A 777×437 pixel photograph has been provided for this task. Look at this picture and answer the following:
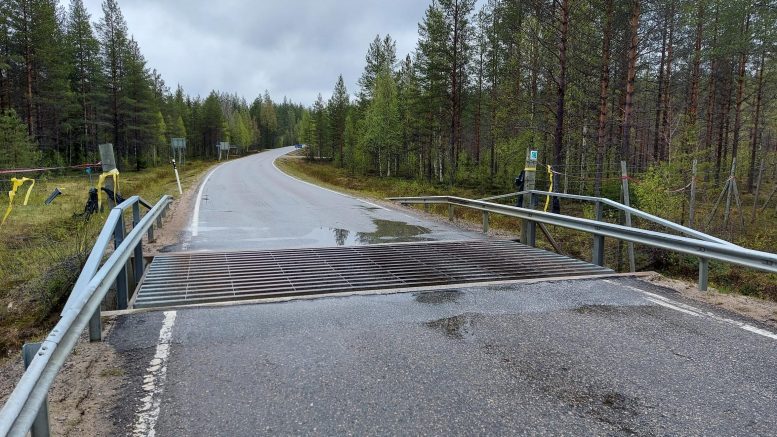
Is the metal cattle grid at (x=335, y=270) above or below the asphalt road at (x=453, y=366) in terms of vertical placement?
above

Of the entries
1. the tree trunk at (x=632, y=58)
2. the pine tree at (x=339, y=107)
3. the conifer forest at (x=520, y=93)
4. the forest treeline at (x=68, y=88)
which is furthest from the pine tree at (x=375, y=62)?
the tree trunk at (x=632, y=58)

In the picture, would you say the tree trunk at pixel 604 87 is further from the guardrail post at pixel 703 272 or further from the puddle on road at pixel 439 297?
the puddle on road at pixel 439 297

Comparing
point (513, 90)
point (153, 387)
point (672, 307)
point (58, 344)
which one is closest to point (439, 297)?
point (672, 307)

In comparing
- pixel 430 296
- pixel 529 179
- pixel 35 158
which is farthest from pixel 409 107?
pixel 430 296

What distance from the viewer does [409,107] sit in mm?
42594

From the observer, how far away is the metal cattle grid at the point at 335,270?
5984 millimetres

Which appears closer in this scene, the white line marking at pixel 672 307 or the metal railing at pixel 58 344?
the metal railing at pixel 58 344

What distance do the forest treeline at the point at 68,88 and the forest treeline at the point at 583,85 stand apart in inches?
1013

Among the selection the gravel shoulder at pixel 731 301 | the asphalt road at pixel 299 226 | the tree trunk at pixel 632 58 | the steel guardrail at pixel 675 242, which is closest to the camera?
the gravel shoulder at pixel 731 301

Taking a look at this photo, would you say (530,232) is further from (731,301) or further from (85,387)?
(85,387)

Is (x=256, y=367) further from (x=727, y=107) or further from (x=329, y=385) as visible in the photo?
(x=727, y=107)

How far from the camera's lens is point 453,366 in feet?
12.5

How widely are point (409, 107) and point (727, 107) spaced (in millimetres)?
23871

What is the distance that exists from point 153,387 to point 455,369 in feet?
7.13
